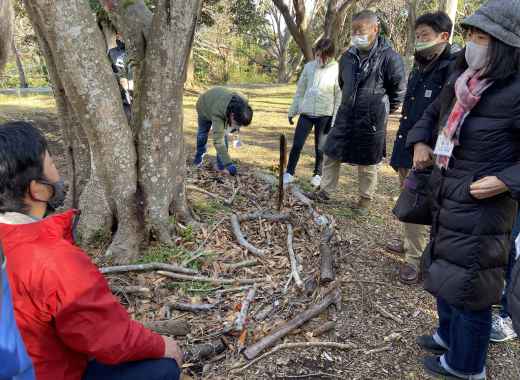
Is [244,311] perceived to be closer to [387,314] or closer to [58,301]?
[387,314]

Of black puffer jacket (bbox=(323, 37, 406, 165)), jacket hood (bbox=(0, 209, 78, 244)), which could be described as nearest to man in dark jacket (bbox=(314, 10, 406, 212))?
black puffer jacket (bbox=(323, 37, 406, 165))

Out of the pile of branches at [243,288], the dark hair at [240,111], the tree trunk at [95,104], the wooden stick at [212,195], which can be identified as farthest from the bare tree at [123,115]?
the dark hair at [240,111]

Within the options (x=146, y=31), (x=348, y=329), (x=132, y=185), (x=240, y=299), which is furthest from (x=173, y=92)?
(x=348, y=329)

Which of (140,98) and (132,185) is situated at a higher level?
(140,98)

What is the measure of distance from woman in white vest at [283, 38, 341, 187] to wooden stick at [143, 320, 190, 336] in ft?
9.43

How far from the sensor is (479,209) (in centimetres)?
223

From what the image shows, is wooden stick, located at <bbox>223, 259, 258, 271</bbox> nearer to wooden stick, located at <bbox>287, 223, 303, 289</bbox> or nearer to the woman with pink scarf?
wooden stick, located at <bbox>287, 223, 303, 289</bbox>

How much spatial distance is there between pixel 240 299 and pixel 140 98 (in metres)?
1.83

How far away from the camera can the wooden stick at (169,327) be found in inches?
115

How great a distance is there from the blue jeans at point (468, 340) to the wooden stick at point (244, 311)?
4.37 ft

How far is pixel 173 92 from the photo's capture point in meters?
3.55

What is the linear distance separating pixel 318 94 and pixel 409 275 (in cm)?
259

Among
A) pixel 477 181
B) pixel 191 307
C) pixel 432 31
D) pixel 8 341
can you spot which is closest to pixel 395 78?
pixel 432 31

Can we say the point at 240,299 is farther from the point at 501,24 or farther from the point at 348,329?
the point at 501,24
